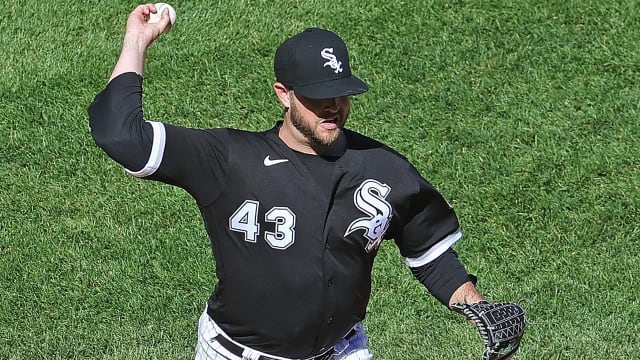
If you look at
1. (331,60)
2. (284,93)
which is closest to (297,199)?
(284,93)

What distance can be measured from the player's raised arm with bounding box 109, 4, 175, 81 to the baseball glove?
1690mm

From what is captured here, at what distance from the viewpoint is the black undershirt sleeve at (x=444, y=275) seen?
511 cm

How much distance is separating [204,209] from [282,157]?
1.30 ft

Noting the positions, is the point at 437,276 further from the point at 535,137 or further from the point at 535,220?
the point at 535,137

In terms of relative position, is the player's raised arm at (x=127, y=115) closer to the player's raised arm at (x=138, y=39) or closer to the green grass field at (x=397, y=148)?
the player's raised arm at (x=138, y=39)

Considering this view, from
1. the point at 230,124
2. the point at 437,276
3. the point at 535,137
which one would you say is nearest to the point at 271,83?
the point at 230,124

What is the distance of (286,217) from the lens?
15.7 feet

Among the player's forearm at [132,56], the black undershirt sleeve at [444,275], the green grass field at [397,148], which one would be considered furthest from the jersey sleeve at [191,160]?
the green grass field at [397,148]

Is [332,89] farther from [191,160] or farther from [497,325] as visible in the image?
[497,325]

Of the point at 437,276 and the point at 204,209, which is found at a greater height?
the point at 204,209

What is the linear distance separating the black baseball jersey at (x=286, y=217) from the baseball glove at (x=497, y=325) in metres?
0.51

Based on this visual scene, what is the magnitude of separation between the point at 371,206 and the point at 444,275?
0.53 meters

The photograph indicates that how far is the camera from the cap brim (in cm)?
464

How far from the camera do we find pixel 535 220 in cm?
780
